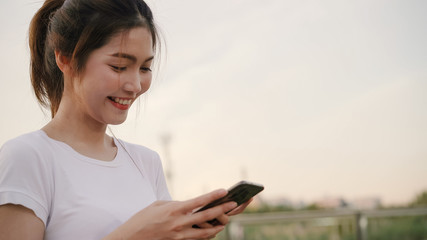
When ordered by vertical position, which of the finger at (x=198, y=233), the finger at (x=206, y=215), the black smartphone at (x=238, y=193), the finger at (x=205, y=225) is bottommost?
the finger at (x=198, y=233)

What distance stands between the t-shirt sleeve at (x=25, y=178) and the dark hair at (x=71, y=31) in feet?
1.00

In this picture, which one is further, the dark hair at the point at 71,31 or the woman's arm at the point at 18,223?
the dark hair at the point at 71,31

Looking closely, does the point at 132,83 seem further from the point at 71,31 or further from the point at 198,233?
the point at 198,233

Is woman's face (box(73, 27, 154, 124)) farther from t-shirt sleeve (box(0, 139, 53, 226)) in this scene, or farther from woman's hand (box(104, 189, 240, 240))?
woman's hand (box(104, 189, 240, 240))

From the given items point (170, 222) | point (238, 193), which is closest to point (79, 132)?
point (170, 222)

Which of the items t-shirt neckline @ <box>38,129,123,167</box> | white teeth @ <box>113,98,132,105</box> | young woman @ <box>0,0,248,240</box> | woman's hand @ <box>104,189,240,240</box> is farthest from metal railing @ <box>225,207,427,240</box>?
woman's hand @ <box>104,189,240,240</box>

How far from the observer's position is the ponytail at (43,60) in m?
1.59

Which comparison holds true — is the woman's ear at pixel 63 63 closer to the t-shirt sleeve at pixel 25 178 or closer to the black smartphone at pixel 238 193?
the t-shirt sleeve at pixel 25 178

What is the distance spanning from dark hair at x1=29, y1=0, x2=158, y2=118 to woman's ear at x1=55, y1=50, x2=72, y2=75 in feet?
0.05

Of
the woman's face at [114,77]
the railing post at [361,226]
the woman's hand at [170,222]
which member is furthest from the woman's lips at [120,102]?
the railing post at [361,226]

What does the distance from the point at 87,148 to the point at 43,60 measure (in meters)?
0.38

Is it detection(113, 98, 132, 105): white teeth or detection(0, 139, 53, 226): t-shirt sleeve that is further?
Result: detection(113, 98, 132, 105): white teeth

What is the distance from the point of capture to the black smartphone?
114cm

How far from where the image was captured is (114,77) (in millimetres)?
1377
